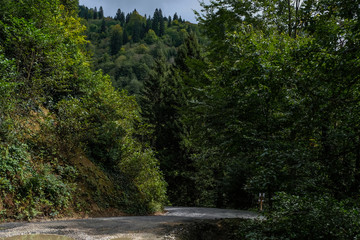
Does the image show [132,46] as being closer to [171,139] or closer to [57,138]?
[171,139]

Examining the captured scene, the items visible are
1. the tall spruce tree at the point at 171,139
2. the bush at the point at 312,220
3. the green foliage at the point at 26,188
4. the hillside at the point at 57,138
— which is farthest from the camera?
the tall spruce tree at the point at 171,139

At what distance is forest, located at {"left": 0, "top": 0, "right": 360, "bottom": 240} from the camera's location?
428cm

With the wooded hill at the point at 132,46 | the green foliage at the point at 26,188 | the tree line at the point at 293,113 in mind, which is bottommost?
the green foliage at the point at 26,188

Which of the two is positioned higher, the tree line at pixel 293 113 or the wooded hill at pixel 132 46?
the wooded hill at pixel 132 46

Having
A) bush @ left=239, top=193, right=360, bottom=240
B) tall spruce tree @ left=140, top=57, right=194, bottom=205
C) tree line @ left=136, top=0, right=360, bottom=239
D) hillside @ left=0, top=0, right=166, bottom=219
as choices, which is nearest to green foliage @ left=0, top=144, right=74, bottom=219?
hillside @ left=0, top=0, right=166, bottom=219

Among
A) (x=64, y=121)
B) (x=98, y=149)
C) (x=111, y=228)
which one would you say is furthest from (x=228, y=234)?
(x=98, y=149)

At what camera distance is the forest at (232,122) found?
428 cm

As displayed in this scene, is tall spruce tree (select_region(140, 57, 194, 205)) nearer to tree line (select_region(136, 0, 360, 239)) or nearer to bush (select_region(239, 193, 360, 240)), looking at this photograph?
tree line (select_region(136, 0, 360, 239))

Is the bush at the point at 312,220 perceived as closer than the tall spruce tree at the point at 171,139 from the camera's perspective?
Yes

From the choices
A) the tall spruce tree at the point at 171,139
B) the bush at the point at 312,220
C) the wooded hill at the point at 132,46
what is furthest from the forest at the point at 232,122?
the wooded hill at the point at 132,46

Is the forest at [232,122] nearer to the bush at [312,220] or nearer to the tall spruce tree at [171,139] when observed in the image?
the bush at [312,220]

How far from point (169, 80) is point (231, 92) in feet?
66.8

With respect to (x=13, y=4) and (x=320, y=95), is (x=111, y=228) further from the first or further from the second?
(x=13, y=4)

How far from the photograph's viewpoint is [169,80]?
93.1 ft
